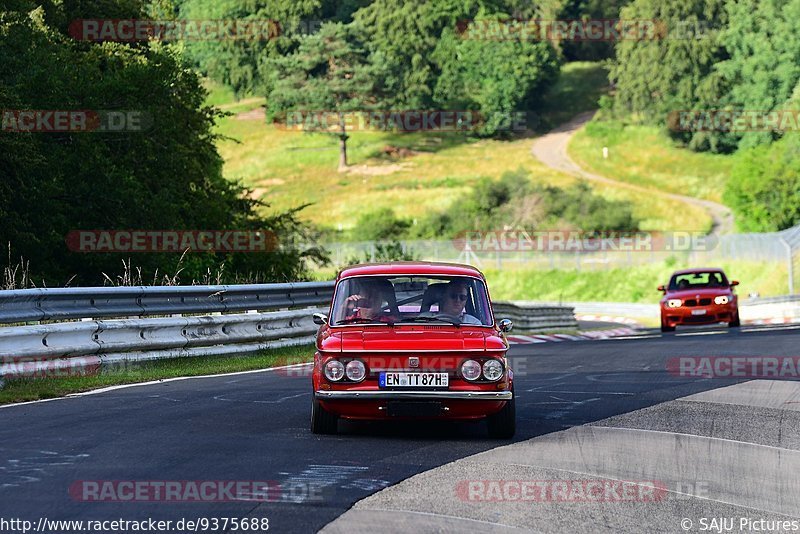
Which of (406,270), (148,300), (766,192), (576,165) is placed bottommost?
(576,165)

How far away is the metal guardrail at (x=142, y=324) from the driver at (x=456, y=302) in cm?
479

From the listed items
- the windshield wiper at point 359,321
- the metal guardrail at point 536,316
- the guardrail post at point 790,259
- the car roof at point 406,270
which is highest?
the car roof at point 406,270

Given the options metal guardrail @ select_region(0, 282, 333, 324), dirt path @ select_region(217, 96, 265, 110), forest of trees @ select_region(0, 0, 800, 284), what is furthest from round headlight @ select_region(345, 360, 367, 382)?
dirt path @ select_region(217, 96, 265, 110)

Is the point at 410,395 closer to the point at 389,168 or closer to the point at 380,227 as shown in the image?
the point at 380,227

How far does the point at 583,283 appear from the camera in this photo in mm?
62094

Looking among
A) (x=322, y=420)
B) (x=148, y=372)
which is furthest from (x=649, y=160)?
(x=322, y=420)

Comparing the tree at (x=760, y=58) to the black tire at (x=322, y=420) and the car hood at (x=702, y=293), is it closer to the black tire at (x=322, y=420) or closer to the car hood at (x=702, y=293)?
the car hood at (x=702, y=293)

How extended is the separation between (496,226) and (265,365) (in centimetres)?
7001

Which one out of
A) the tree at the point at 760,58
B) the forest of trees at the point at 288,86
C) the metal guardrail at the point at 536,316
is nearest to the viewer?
the forest of trees at the point at 288,86

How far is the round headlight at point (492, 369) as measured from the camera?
33.8 ft

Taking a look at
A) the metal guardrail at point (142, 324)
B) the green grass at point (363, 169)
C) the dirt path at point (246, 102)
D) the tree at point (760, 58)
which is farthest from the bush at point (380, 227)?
the metal guardrail at point (142, 324)

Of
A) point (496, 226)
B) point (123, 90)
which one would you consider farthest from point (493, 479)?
point (496, 226)

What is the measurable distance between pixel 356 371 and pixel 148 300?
7.10 m

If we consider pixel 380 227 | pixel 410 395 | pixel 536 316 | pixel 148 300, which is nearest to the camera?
pixel 410 395
